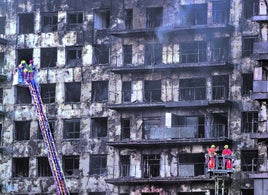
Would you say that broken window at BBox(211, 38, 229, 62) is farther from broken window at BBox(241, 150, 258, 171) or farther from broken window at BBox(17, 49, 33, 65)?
broken window at BBox(17, 49, 33, 65)

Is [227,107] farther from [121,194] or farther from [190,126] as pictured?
[121,194]

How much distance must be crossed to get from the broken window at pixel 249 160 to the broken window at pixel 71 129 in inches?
609

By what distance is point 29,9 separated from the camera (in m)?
116

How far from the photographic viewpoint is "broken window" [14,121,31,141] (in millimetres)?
114438

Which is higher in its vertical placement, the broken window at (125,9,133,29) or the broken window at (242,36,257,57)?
the broken window at (125,9,133,29)

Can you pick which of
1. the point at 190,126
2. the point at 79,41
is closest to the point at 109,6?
the point at 79,41

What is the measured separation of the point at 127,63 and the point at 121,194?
11753mm

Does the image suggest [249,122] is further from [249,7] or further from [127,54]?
[127,54]

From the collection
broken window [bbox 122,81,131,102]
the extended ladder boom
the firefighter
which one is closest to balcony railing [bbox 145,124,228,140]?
broken window [bbox 122,81,131,102]

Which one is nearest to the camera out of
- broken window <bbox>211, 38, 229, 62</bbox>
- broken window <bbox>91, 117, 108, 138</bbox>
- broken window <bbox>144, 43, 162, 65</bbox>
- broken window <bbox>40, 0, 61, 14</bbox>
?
broken window <bbox>211, 38, 229, 62</bbox>

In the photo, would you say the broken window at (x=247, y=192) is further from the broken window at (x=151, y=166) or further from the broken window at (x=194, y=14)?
the broken window at (x=194, y=14)

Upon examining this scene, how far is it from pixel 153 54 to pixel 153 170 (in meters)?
10.2

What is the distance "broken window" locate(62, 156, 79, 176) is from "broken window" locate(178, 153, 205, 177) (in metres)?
9.69

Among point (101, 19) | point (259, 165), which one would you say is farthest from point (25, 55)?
point (259, 165)
